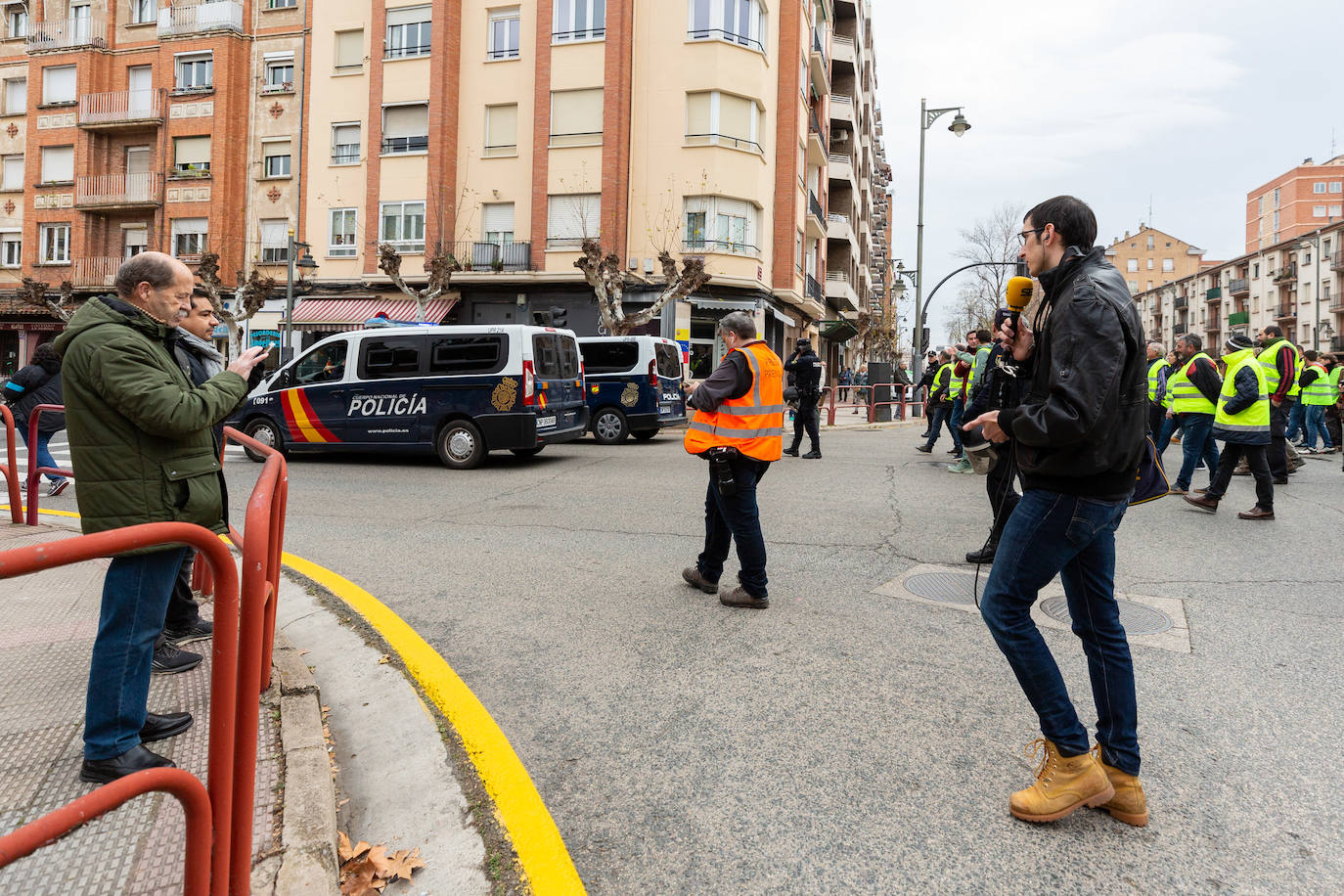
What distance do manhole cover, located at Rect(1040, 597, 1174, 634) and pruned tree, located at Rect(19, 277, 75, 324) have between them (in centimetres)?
3533

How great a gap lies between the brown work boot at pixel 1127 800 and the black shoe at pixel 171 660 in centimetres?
357

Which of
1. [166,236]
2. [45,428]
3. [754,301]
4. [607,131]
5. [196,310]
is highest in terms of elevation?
[607,131]

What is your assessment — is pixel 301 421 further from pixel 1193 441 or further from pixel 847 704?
pixel 1193 441

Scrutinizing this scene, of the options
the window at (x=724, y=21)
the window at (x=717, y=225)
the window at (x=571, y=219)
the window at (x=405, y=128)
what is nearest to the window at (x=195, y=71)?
the window at (x=405, y=128)

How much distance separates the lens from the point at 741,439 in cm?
488

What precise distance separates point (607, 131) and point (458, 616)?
82.8 ft

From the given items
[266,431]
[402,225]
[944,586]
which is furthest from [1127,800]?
[402,225]

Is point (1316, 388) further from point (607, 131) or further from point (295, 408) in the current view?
point (607, 131)

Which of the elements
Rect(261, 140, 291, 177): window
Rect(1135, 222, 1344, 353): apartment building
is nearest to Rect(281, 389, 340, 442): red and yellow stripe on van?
Rect(261, 140, 291, 177): window

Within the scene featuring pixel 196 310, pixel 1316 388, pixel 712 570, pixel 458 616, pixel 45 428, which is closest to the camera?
pixel 196 310

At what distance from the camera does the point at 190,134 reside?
32250mm

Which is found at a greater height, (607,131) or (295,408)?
(607,131)

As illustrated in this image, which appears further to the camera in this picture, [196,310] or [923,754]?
[196,310]

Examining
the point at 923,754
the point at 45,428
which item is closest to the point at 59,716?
the point at 923,754
